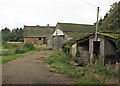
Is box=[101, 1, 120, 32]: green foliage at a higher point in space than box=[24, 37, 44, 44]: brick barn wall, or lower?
higher

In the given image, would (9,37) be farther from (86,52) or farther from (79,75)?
(79,75)

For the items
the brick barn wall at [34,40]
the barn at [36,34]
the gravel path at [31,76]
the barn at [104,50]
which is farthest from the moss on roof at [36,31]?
the gravel path at [31,76]

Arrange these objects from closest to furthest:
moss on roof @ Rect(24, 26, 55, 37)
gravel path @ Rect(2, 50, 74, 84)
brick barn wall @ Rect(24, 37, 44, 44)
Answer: gravel path @ Rect(2, 50, 74, 84) → brick barn wall @ Rect(24, 37, 44, 44) → moss on roof @ Rect(24, 26, 55, 37)

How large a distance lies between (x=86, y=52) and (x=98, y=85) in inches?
314

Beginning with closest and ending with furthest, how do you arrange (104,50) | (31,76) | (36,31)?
(31,76), (104,50), (36,31)

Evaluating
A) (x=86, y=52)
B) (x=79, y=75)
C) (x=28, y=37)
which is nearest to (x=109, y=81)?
(x=79, y=75)

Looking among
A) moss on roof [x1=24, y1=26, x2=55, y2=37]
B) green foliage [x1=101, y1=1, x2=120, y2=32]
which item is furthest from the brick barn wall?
green foliage [x1=101, y1=1, x2=120, y2=32]

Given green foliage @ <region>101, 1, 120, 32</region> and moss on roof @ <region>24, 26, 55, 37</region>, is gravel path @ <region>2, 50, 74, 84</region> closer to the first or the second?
green foliage @ <region>101, 1, 120, 32</region>

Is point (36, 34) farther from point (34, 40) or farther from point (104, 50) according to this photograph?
point (104, 50)

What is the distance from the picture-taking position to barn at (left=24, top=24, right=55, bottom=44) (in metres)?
48.0

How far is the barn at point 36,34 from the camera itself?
47991 mm

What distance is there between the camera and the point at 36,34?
1948 inches

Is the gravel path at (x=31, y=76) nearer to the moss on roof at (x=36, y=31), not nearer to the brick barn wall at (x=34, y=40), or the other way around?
the brick barn wall at (x=34, y=40)

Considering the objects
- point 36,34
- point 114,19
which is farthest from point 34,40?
point 114,19
